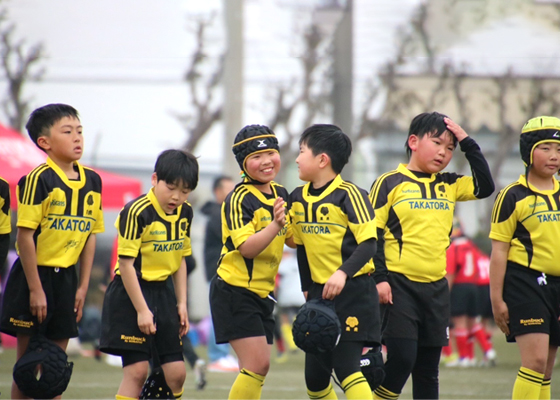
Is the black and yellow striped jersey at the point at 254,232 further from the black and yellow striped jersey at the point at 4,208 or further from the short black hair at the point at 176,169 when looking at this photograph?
the black and yellow striped jersey at the point at 4,208

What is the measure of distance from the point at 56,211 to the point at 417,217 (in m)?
2.25

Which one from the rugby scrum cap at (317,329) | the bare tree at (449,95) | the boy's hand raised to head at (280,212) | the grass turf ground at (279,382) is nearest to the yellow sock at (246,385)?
the rugby scrum cap at (317,329)

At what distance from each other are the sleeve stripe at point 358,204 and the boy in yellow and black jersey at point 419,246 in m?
0.45

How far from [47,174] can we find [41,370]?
1.19 meters

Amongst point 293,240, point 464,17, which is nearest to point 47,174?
point 293,240

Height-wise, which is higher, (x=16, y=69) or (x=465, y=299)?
(x=16, y=69)

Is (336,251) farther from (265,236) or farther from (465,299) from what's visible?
(465,299)

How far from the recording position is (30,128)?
5.34 meters

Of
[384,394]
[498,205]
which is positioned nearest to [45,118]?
[384,394]

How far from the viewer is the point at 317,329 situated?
4.52 metres

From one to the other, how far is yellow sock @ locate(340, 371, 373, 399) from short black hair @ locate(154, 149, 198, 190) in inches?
57.9

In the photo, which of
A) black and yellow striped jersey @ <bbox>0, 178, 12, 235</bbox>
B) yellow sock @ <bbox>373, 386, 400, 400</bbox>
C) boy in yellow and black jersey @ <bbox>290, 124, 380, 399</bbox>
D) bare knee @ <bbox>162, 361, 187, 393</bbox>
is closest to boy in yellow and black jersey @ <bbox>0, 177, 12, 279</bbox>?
black and yellow striped jersey @ <bbox>0, 178, 12, 235</bbox>

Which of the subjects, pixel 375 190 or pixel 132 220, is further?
pixel 375 190

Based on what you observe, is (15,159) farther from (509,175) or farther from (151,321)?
(509,175)
